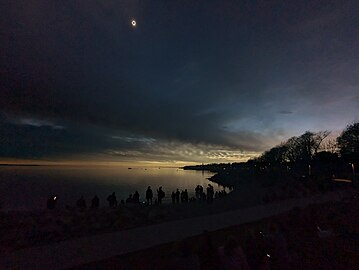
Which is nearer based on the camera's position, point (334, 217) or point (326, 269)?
point (326, 269)

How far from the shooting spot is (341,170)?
4434 centimetres

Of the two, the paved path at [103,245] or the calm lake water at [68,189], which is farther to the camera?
the calm lake water at [68,189]

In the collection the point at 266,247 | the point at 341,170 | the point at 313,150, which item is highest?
the point at 313,150

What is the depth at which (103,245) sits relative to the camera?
8.26m

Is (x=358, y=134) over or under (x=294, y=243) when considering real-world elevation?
over

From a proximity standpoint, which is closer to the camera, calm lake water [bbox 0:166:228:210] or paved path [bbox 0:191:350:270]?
paved path [bbox 0:191:350:270]

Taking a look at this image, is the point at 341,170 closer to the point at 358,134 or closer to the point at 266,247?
the point at 358,134

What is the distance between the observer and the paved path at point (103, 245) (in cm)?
678

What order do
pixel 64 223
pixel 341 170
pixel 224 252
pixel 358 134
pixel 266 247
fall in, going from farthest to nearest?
pixel 358 134
pixel 341 170
pixel 64 223
pixel 266 247
pixel 224 252

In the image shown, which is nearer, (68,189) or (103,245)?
(103,245)

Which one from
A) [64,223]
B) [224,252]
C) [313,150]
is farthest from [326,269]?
[313,150]

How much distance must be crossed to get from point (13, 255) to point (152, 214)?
6.96m

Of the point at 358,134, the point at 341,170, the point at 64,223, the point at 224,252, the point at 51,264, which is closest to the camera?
the point at 224,252

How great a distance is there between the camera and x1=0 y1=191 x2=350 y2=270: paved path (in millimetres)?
6780
